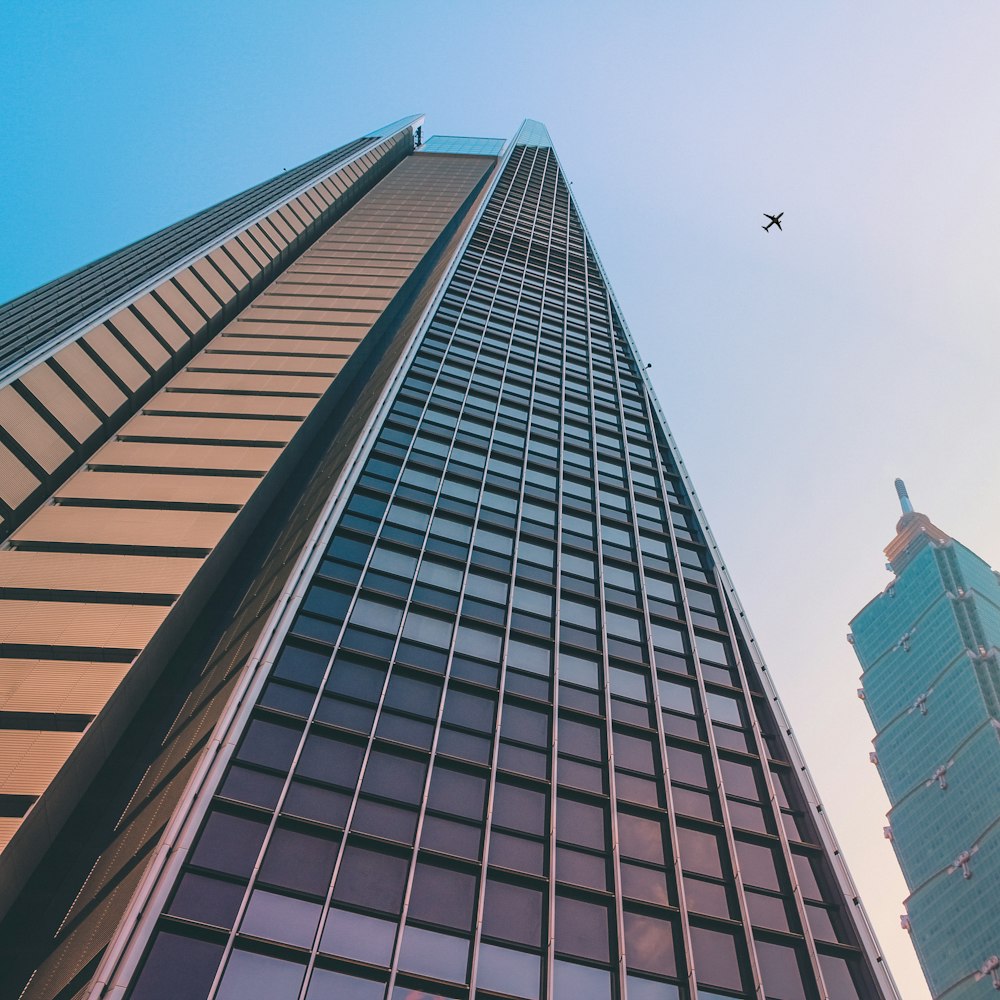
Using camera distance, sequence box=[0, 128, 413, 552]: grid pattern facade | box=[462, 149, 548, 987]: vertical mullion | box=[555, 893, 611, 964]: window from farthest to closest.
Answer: box=[0, 128, 413, 552]: grid pattern facade
box=[555, 893, 611, 964]: window
box=[462, 149, 548, 987]: vertical mullion

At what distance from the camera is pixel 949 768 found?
564 feet

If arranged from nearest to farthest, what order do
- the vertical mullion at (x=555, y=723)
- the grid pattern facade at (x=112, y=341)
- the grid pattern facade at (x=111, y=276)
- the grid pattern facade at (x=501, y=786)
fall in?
1. the grid pattern facade at (x=501, y=786)
2. the vertical mullion at (x=555, y=723)
3. the grid pattern facade at (x=112, y=341)
4. the grid pattern facade at (x=111, y=276)

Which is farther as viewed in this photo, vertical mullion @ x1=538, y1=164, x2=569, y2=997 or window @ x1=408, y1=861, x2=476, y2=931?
vertical mullion @ x1=538, y1=164, x2=569, y2=997

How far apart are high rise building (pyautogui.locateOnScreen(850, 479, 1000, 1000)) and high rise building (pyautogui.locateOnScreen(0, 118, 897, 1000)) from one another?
151097 mm

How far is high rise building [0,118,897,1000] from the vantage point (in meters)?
Answer: 17.5

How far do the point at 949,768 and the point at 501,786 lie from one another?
184184 millimetres

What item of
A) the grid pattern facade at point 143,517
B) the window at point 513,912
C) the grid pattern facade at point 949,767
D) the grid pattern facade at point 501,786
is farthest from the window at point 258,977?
the grid pattern facade at point 949,767

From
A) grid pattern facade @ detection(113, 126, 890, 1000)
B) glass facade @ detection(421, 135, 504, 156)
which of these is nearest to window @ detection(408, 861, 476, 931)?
grid pattern facade @ detection(113, 126, 890, 1000)

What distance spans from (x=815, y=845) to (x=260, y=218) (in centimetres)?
6019

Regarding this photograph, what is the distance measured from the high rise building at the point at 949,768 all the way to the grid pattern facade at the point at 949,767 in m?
0.23

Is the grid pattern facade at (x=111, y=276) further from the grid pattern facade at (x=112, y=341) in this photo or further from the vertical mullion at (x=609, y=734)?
the vertical mullion at (x=609, y=734)

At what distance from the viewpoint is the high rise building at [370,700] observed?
17516 millimetres

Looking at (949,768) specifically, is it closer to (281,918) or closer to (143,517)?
(143,517)

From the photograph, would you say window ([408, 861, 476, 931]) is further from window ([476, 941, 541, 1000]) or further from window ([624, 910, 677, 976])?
window ([624, 910, 677, 976])
